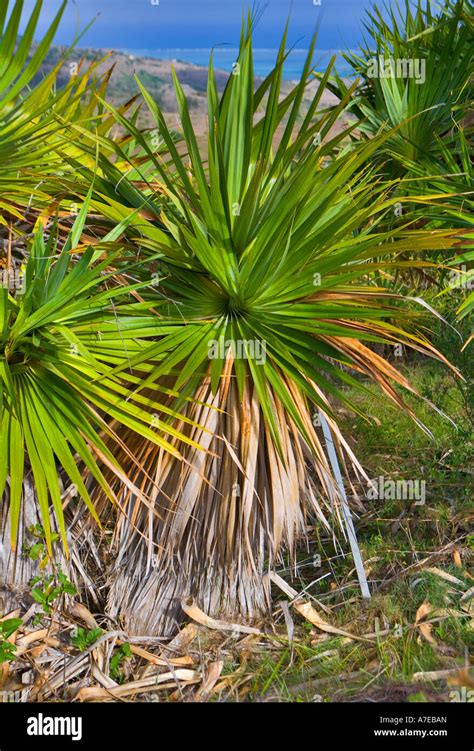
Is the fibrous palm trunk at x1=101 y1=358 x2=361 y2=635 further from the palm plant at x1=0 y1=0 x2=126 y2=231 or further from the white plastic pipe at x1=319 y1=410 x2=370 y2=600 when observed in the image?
the palm plant at x1=0 y1=0 x2=126 y2=231

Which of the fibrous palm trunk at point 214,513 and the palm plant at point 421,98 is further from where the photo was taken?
the palm plant at point 421,98

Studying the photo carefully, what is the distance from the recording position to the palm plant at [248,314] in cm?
323

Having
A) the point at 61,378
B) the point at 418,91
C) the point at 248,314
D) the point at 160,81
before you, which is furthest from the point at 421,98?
the point at 160,81

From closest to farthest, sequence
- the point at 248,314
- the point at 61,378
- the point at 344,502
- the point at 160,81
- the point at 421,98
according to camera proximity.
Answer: the point at 61,378
the point at 248,314
the point at 344,502
the point at 421,98
the point at 160,81

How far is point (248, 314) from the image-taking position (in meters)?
3.39

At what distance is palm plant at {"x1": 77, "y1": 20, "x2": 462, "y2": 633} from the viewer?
323cm

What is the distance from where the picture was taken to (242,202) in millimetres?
3264

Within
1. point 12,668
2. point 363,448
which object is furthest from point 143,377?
point 363,448

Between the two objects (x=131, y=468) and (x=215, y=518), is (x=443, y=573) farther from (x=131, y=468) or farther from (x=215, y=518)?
(x=131, y=468)

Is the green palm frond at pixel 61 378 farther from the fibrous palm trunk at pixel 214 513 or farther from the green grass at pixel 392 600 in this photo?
the green grass at pixel 392 600

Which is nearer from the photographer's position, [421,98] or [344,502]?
[344,502]

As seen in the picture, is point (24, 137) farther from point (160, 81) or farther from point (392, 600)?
point (160, 81)

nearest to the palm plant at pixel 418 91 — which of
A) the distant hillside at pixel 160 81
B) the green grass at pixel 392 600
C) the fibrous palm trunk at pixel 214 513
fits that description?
the green grass at pixel 392 600

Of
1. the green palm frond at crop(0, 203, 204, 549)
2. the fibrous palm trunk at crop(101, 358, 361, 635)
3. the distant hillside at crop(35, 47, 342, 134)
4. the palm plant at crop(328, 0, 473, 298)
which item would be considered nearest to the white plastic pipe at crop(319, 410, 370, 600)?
the fibrous palm trunk at crop(101, 358, 361, 635)
